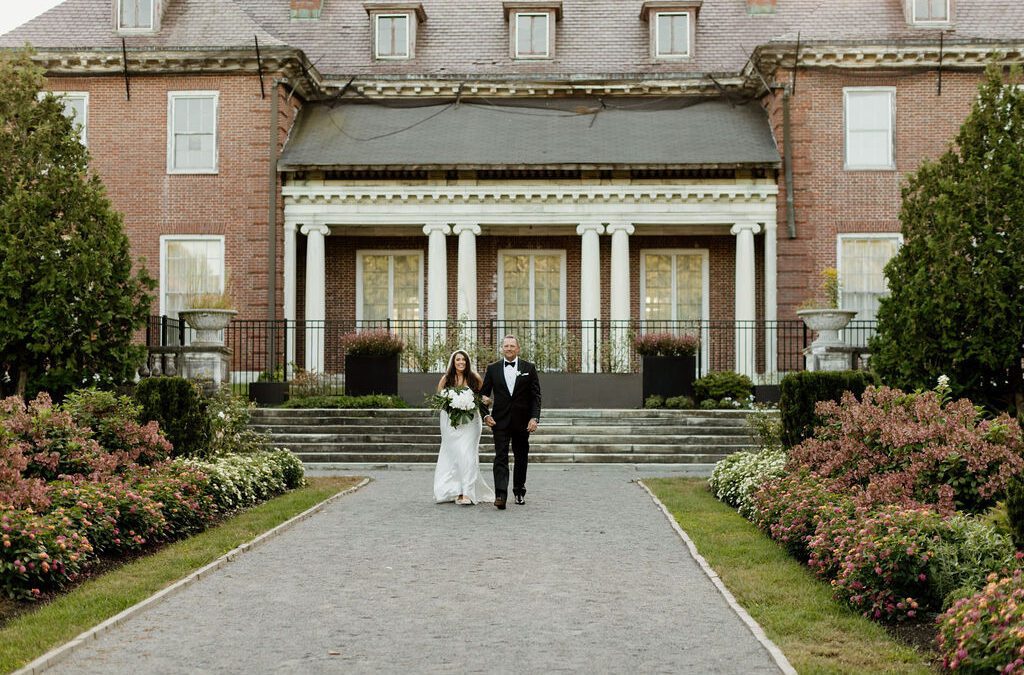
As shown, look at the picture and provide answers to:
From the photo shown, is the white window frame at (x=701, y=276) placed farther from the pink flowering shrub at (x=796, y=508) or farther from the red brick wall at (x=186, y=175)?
the pink flowering shrub at (x=796, y=508)

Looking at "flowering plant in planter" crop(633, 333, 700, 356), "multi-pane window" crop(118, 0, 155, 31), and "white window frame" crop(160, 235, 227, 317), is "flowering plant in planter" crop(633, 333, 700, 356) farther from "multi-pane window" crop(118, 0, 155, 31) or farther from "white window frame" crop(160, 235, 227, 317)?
"multi-pane window" crop(118, 0, 155, 31)

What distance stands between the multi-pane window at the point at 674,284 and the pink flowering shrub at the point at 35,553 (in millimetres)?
21388

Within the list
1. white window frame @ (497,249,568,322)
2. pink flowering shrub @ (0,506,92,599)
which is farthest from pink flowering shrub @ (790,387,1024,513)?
white window frame @ (497,249,568,322)

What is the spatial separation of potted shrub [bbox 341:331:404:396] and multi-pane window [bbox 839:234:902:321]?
10247 millimetres

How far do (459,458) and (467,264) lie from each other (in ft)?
46.0

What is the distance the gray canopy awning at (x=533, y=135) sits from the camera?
2627 cm

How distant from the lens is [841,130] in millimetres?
26984

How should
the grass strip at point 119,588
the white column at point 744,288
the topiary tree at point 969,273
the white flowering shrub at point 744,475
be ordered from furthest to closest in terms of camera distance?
1. the white column at point 744,288
2. the topiary tree at point 969,273
3. the white flowering shrub at point 744,475
4. the grass strip at point 119,588

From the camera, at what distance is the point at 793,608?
7.53 meters

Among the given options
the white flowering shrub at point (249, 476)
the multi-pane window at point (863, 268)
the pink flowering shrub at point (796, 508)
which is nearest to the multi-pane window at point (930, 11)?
the multi-pane window at point (863, 268)

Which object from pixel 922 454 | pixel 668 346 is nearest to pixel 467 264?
pixel 668 346

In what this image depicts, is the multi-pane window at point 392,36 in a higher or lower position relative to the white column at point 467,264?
higher

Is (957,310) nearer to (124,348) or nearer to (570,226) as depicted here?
(124,348)

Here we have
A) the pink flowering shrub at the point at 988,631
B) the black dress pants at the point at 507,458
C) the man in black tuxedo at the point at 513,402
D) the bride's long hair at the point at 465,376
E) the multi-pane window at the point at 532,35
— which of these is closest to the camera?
the pink flowering shrub at the point at 988,631
